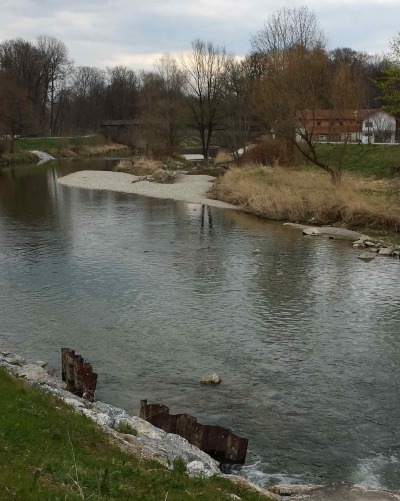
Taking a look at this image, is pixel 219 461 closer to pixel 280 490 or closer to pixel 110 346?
pixel 280 490

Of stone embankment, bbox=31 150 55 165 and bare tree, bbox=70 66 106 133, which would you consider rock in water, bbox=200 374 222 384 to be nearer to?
stone embankment, bbox=31 150 55 165

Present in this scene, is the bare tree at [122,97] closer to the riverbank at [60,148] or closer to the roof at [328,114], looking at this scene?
the riverbank at [60,148]

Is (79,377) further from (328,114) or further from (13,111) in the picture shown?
(13,111)

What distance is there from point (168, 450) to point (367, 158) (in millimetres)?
42391

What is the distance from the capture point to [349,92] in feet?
123

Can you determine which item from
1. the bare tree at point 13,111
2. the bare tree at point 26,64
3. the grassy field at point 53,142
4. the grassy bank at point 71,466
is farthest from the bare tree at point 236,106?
the grassy bank at point 71,466

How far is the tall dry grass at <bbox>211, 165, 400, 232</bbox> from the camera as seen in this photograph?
29.2 m

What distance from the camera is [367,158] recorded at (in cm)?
4769

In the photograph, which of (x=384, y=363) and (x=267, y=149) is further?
(x=267, y=149)

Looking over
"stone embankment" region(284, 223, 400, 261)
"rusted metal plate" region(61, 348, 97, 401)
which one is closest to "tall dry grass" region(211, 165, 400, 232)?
"stone embankment" region(284, 223, 400, 261)

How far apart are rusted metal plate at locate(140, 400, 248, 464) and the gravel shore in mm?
Answer: 27860

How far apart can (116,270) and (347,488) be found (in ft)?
46.2

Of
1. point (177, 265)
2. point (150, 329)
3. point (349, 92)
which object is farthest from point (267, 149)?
point (150, 329)

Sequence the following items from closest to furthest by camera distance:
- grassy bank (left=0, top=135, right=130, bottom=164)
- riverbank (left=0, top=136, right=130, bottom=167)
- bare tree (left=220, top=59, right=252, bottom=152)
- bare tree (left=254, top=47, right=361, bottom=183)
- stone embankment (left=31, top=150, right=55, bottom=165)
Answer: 1. bare tree (left=254, top=47, right=361, bottom=183)
2. bare tree (left=220, top=59, right=252, bottom=152)
3. riverbank (left=0, top=136, right=130, bottom=167)
4. grassy bank (left=0, top=135, right=130, bottom=164)
5. stone embankment (left=31, top=150, right=55, bottom=165)
